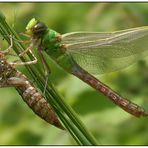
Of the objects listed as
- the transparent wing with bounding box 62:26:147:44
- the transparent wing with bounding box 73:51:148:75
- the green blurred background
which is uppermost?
the transparent wing with bounding box 62:26:147:44

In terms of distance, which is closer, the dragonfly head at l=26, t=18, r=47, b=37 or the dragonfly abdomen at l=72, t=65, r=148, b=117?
the dragonfly abdomen at l=72, t=65, r=148, b=117

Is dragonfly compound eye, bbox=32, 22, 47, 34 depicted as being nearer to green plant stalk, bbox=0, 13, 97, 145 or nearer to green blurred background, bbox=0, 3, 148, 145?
green blurred background, bbox=0, 3, 148, 145

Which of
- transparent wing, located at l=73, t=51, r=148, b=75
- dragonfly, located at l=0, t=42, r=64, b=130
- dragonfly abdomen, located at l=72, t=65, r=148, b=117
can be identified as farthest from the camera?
transparent wing, located at l=73, t=51, r=148, b=75

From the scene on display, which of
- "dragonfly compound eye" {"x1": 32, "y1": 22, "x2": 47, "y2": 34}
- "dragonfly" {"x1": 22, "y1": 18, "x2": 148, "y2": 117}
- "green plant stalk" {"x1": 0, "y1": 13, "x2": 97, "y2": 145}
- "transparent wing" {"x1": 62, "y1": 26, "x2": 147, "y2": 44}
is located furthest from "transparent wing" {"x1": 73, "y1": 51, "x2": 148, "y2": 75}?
"green plant stalk" {"x1": 0, "y1": 13, "x2": 97, "y2": 145}

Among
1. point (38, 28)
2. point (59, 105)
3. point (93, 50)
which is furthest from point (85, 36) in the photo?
point (59, 105)

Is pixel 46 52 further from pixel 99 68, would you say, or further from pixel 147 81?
pixel 147 81

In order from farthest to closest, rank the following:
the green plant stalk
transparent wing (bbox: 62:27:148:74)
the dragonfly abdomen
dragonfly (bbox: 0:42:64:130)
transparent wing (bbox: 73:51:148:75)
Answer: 1. transparent wing (bbox: 73:51:148:75)
2. transparent wing (bbox: 62:27:148:74)
3. the dragonfly abdomen
4. dragonfly (bbox: 0:42:64:130)
5. the green plant stalk

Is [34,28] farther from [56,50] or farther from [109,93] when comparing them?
[109,93]
